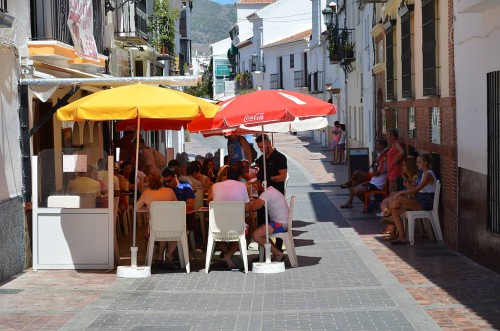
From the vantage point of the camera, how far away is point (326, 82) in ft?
173

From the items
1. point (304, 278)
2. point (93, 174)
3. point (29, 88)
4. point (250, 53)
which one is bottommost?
point (304, 278)

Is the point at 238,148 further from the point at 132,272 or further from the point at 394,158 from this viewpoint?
the point at 132,272

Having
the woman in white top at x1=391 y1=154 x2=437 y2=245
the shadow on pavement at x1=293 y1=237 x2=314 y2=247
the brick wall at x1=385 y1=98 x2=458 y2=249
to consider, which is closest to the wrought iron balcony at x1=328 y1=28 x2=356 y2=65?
the brick wall at x1=385 y1=98 x2=458 y2=249

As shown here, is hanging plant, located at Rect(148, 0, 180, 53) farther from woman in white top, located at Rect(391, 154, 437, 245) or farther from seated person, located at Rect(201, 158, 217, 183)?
woman in white top, located at Rect(391, 154, 437, 245)

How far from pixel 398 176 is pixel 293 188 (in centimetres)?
829

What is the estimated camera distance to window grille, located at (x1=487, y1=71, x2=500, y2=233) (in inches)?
455

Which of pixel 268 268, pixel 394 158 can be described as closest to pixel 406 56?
pixel 394 158

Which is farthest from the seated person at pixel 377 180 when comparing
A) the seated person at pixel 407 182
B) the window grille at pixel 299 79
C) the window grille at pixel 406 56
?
the window grille at pixel 299 79

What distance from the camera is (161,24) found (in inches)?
1278

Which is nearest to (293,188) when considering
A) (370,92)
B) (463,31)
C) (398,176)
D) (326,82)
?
(370,92)

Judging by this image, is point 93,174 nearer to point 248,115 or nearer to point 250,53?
point 248,115

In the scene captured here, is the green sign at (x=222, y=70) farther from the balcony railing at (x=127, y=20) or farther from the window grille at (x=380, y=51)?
the window grille at (x=380, y=51)

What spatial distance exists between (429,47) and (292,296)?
6804mm

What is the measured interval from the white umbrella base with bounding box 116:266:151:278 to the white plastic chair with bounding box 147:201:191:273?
0.26 meters
